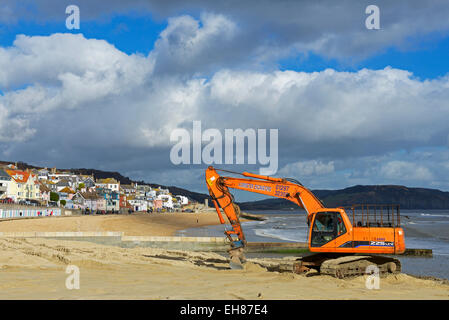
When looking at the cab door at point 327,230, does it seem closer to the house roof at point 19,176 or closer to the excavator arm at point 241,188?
the excavator arm at point 241,188

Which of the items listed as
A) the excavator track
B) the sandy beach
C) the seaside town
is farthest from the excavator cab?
the seaside town

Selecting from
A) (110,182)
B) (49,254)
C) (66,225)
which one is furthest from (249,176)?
(110,182)

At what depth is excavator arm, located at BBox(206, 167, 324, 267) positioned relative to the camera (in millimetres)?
19453

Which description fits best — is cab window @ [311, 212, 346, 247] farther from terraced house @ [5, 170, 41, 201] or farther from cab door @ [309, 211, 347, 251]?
terraced house @ [5, 170, 41, 201]

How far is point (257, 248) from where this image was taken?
35969 mm

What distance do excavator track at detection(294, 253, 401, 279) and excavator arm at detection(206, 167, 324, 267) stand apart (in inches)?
78.7

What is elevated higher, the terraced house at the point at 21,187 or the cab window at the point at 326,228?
the terraced house at the point at 21,187

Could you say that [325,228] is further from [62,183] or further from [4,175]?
[62,183]

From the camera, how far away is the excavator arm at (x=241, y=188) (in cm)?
1945

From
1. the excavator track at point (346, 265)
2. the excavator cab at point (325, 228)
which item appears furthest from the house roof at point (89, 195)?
the excavator cab at point (325, 228)

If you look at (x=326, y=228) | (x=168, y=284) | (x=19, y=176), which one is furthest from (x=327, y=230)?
(x=19, y=176)

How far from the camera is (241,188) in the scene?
20.1 metres
